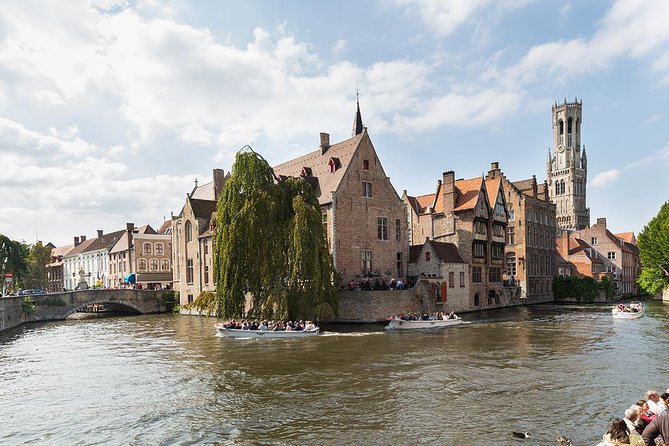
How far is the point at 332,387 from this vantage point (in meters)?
19.4

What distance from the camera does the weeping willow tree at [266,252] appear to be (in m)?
33.4

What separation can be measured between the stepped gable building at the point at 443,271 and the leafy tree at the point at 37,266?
70722 mm

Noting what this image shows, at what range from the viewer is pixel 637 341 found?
95.2 ft

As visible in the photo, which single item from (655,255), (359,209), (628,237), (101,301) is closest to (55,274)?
(101,301)

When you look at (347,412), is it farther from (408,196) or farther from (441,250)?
(408,196)

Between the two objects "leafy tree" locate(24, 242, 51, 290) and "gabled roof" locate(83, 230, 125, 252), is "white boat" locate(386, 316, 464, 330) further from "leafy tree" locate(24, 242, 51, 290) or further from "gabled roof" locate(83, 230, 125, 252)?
"leafy tree" locate(24, 242, 51, 290)

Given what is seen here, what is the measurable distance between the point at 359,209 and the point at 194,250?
67.0 feet

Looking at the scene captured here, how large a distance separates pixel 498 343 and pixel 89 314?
49.0 m

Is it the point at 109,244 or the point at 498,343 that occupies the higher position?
the point at 109,244

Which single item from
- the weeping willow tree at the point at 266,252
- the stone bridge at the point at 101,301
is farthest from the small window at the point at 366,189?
the stone bridge at the point at 101,301

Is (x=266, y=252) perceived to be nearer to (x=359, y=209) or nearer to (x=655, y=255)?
(x=359, y=209)

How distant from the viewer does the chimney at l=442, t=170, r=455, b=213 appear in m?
51.5

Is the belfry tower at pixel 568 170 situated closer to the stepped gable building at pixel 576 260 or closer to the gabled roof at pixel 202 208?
the stepped gable building at pixel 576 260

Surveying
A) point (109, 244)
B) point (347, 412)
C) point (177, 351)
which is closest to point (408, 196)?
point (177, 351)
